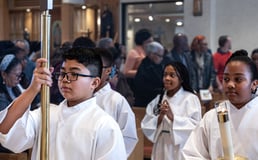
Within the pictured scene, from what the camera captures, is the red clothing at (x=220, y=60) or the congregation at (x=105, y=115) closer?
the congregation at (x=105, y=115)

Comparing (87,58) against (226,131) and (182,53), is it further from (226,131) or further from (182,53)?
(182,53)

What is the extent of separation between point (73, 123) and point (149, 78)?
99.7 inches

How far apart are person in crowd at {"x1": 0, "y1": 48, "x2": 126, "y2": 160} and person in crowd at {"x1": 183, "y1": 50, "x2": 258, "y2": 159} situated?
43 centimetres

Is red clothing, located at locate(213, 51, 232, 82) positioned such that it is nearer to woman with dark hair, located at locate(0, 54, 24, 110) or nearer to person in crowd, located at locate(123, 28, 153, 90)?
person in crowd, located at locate(123, 28, 153, 90)

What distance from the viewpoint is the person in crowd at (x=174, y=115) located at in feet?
10.0

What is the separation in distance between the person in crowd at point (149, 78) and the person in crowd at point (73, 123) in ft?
7.82

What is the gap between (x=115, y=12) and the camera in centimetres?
791

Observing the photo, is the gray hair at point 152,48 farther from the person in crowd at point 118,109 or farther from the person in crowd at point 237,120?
the person in crowd at point 237,120

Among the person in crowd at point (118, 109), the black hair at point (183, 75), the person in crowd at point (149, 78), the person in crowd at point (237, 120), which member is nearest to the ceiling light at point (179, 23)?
the person in crowd at point (149, 78)

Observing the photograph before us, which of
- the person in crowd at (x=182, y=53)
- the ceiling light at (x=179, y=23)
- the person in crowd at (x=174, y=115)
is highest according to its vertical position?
the ceiling light at (x=179, y=23)

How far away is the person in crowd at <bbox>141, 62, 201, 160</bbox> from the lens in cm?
305

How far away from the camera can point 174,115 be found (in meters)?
3.08

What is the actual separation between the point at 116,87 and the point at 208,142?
1751mm

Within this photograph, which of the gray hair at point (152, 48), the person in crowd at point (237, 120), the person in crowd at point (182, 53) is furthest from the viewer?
the person in crowd at point (182, 53)
